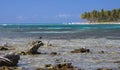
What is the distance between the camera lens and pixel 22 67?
799 inches

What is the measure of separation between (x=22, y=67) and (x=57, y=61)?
3369mm

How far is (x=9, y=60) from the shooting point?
20.4 metres

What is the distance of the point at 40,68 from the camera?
19500 mm

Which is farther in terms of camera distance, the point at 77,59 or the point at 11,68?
the point at 77,59

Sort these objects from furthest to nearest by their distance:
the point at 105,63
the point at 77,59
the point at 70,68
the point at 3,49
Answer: the point at 3,49, the point at 77,59, the point at 105,63, the point at 70,68

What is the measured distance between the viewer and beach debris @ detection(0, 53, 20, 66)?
20156 mm

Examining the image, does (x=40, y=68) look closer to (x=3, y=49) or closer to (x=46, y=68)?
(x=46, y=68)

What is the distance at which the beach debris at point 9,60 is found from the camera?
2016 centimetres

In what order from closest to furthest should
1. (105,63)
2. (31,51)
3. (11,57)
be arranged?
(11,57), (105,63), (31,51)

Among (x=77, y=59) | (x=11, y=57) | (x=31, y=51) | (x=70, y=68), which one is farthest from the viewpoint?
(x=31, y=51)

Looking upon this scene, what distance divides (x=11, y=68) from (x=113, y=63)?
19.0ft

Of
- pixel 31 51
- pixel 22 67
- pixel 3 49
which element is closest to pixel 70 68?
pixel 22 67

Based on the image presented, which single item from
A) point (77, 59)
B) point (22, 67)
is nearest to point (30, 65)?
point (22, 67)

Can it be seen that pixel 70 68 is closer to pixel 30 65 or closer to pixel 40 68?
pixel 40 68
